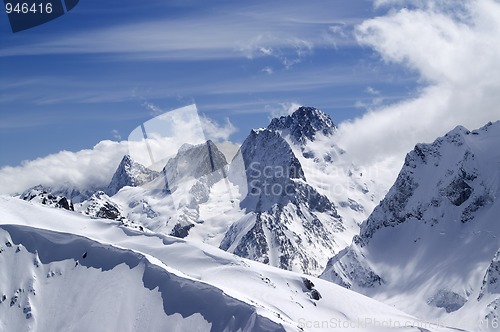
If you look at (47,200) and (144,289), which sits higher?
(47,200)

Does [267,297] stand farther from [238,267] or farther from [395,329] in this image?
[395,329]

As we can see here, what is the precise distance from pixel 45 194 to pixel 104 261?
64930 millimetres

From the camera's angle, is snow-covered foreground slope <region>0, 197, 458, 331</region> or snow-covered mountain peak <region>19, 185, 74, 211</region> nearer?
snow-covered foreground slope <region>0, 197, 458, 331</region>

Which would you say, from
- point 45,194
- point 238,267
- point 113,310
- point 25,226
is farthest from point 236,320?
point 45,194

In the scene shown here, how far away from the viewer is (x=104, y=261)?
137 m

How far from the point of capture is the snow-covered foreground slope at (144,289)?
116500 mm

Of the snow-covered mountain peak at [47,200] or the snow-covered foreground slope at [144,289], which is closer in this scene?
the snow-covered foreground slope at [144,289]

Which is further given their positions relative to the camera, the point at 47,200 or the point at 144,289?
the point at 47,200

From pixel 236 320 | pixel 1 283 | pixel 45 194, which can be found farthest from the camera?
pixel 45 194

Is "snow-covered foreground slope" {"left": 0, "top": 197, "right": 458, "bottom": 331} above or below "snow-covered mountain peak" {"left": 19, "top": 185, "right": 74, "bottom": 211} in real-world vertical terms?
below

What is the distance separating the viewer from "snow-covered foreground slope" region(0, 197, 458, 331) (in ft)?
382

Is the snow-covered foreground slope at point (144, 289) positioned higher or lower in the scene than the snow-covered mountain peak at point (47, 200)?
lower

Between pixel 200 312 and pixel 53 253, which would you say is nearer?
pixel 200 312

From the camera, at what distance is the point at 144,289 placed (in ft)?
413
